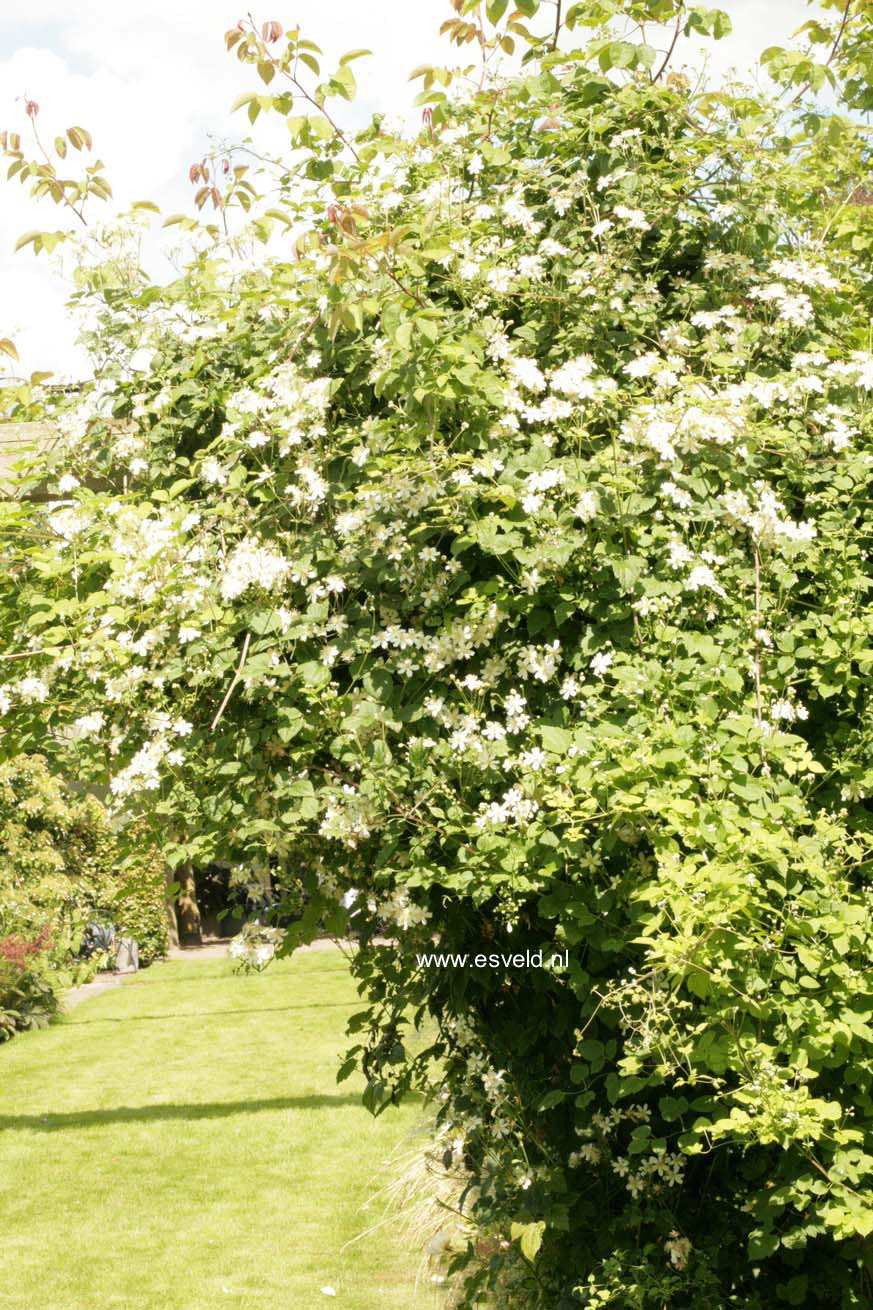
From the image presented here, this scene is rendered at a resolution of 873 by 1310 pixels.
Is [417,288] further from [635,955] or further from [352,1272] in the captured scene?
[352,1272]

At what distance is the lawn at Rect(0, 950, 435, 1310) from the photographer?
15.1 ft

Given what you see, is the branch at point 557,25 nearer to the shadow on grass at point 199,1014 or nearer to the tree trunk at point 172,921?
the shadow on grass at point 199,1014

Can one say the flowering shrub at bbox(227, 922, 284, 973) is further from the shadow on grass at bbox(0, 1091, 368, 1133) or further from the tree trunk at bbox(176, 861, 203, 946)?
the tree trunk at bbox(176, 861, 203, 946)

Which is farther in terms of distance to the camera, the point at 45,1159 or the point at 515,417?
the point at 45,1159

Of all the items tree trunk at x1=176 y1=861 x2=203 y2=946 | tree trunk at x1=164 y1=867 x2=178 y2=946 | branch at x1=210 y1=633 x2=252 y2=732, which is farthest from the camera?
tree trunk at x1=176 y1=861 x2=203 y2=946

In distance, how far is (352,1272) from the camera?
4648 mm

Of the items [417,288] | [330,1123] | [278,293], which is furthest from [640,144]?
[330,1123]

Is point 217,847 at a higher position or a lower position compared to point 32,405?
lower

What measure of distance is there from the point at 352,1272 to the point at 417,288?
12.0ft

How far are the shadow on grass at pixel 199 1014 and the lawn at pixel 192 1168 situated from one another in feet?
0.12

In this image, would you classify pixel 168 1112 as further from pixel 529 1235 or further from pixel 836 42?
pixel 836 42

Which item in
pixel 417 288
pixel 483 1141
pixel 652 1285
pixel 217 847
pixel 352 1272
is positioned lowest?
pixel 352 1272

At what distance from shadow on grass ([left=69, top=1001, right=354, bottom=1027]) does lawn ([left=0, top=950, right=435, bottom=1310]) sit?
0.04 m

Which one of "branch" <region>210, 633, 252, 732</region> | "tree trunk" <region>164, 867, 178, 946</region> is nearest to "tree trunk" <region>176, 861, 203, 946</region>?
"tree trunk" <region>164, 867, 178, 946</region>
